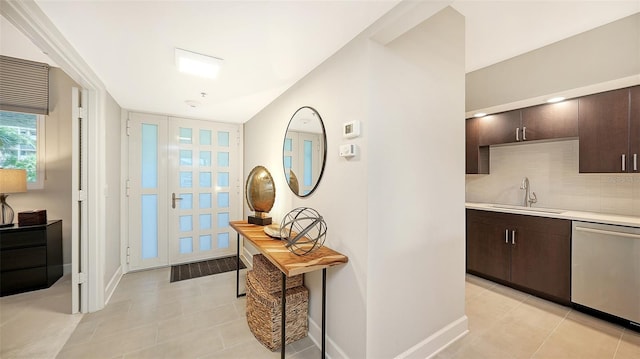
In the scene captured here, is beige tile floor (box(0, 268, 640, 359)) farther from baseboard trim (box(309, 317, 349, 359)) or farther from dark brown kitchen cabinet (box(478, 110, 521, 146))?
dark brown kitchen cabinet (box(478, 110, 521, 146))

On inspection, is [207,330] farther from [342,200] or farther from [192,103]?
[192,103]

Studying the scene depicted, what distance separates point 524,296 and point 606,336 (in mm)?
674

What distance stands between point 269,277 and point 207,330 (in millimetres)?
776

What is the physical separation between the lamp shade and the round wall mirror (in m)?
3.03

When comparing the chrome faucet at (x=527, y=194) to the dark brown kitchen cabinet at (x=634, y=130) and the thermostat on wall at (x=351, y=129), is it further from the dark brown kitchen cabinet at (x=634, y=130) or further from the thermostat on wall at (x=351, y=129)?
the thermostat on wall at (x=351, y=129)

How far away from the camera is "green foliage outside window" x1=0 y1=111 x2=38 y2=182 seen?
3.05 meters

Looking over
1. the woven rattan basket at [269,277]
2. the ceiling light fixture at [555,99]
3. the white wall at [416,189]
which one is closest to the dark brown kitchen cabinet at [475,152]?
the ceiling light fixture at [555,99]

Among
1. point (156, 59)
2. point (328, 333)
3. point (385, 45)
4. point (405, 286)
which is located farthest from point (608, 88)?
point (156, 59)

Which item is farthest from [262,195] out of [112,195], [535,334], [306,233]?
[535,334]

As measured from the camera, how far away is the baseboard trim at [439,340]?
1.74m

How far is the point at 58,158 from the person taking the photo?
3.29 metres

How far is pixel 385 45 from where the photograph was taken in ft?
5.32

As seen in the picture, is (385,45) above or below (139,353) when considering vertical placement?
above

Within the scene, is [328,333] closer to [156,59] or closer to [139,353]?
[139,353]
